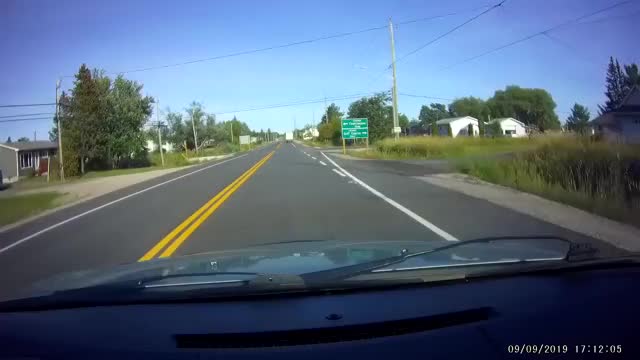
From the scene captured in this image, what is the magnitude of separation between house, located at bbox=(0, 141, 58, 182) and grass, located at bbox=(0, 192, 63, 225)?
88.9ft

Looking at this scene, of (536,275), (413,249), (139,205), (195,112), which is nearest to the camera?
(536,275)

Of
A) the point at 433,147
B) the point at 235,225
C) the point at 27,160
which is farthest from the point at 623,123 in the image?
the point at 27,160

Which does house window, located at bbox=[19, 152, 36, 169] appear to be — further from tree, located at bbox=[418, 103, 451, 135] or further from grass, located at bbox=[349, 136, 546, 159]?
tree, located at bbox=[418, 103, 451, 135]

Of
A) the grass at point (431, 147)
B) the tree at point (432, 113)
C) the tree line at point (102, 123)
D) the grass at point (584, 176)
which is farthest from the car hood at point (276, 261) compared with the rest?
the tree at point (432, 113)

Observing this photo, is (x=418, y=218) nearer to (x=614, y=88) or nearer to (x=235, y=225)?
(x=235, y=225)

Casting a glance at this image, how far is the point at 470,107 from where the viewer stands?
307 ft

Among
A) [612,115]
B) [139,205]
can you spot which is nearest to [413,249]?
[139,205]

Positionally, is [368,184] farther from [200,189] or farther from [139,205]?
[139,205]

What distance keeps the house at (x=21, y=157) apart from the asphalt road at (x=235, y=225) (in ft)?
122

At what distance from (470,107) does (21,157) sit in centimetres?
6425

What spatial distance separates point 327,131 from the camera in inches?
4641

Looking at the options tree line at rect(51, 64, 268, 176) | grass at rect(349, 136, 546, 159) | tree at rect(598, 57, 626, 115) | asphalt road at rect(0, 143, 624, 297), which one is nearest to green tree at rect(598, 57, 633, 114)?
tree at rect(598, 57, 626, 115)

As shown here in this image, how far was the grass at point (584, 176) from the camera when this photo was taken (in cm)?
1238

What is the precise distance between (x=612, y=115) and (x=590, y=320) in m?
15.9
